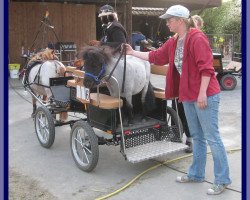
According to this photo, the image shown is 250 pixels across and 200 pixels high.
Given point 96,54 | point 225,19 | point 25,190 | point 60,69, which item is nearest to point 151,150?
point 96,54

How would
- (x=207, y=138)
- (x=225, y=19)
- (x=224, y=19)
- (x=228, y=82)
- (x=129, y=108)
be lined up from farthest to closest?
(x=224, y=19)
(x=225, y=19)
(x=228, y=82)
(x=129, y=108)
(x=207, y=138)

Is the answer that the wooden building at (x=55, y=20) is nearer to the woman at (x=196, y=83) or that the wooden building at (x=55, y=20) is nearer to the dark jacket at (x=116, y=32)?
the dark jacket at (x=116, y=32)

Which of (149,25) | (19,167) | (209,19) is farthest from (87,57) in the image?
(209,19)

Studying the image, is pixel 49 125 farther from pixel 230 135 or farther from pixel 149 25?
pixel 149 25

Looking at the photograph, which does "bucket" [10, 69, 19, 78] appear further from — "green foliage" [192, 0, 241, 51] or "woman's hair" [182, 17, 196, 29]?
"green foliage" [192, 0, 241, 51]

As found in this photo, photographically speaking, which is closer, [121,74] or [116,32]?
[121,74]

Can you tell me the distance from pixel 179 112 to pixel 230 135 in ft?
4.74

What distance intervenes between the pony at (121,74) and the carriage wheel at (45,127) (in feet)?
3.82

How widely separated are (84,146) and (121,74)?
40.4 inches

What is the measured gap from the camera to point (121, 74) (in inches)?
185

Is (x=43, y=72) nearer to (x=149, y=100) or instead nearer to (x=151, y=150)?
(x=149, y=100)

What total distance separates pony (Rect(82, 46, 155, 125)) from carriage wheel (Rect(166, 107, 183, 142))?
1.17 ft

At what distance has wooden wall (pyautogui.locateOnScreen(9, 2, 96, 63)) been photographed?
14.8m

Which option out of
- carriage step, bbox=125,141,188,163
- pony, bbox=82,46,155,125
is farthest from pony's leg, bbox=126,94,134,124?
carriage step, bbox=125,141,188,163
